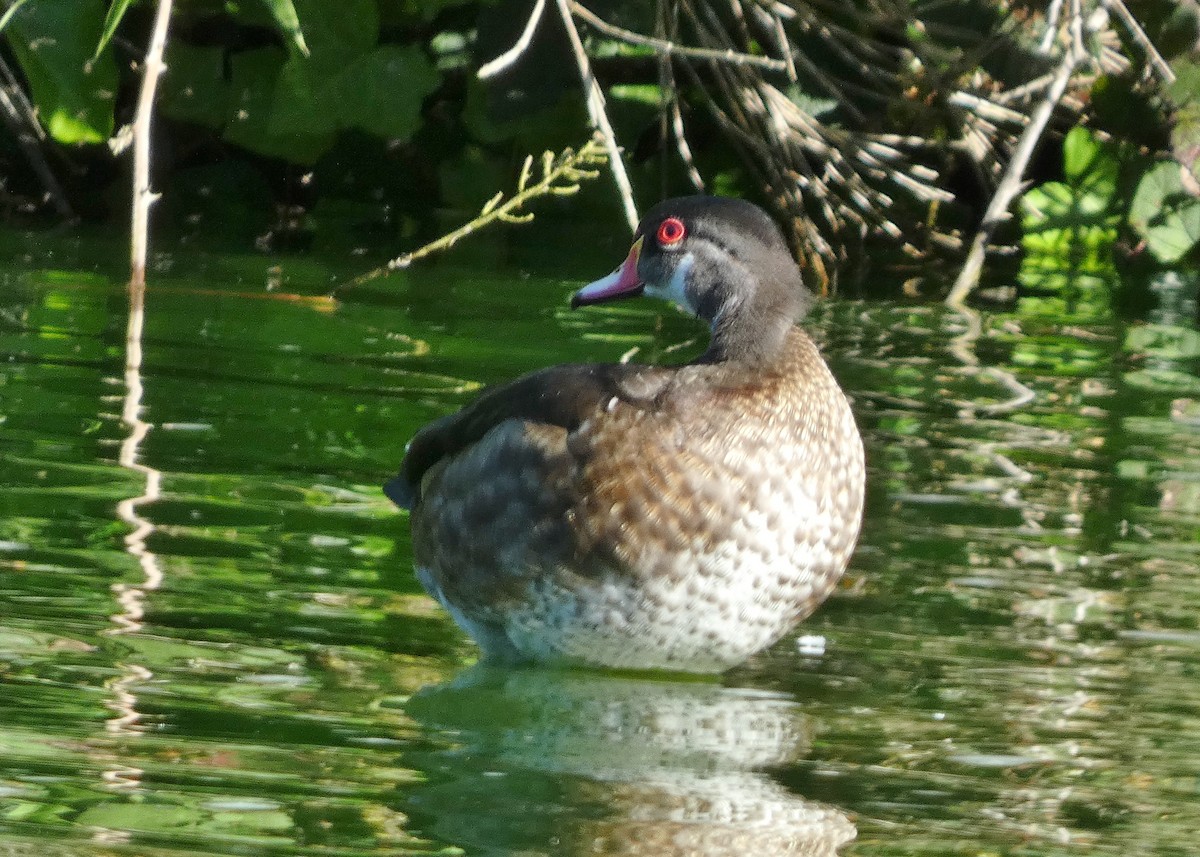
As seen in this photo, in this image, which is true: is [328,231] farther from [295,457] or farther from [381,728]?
[381,728]

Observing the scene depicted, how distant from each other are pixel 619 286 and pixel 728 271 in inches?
18.4

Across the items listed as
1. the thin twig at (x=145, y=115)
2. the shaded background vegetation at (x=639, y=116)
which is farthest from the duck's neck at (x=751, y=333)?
the shaded background vegetation at (x=639, y=116)

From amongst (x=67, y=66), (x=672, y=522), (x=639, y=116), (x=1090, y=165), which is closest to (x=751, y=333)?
(x=672, y=522)

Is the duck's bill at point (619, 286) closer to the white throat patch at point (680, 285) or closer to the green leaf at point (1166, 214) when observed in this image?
the white throat patch at point (680, 285)

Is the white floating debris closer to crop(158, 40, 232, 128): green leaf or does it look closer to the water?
the water

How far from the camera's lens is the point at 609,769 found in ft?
12.1

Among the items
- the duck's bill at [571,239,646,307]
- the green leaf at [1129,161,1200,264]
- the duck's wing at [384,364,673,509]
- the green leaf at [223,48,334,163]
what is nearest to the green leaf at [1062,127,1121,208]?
the green leaf at [1129,161,1200,264]

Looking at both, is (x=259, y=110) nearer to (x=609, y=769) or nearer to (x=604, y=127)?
(x=604, y=127)

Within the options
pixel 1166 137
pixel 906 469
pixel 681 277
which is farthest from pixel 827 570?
pixel 1166 137

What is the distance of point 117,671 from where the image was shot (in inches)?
160

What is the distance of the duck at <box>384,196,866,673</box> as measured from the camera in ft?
13.7

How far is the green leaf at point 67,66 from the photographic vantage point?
951cm

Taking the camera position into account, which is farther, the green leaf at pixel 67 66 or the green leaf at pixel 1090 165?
the green leaf at pixel 1090 165

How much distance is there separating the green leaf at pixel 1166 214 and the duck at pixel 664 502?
21.9 ft
